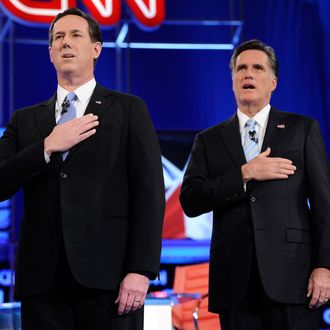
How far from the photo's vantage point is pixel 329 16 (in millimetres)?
8820

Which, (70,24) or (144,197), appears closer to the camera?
(144,197)

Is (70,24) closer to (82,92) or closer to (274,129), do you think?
(82,92)

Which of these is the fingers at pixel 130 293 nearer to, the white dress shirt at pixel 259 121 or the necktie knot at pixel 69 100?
the necktie knot at pixel 69 100

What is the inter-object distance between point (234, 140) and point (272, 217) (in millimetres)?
359

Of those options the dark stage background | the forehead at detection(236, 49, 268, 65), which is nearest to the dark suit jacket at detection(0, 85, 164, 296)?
the forehead at detection(236, 49, 268, 65)

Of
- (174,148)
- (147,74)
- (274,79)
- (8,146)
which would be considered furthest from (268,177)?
(147,74)

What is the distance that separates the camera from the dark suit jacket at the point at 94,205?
2.15m

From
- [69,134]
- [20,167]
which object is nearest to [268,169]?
[69,134]

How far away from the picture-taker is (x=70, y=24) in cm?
243

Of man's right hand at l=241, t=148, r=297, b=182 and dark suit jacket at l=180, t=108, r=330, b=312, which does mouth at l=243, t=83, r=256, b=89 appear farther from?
man's right hand at l=241, t=148, r=297, b=182

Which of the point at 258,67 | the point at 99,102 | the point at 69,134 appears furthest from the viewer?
the point at 258,67

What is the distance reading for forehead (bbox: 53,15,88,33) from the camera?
7.97 ft

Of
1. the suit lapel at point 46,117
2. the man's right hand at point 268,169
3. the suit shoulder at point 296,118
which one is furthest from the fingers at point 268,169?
the suit lapel at point 46,117

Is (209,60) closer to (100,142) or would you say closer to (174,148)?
(174,148)
